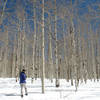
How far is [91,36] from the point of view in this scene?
2384 centimetres

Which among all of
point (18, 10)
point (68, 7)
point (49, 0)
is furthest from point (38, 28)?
point (68, 7)

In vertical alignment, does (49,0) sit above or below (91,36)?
above

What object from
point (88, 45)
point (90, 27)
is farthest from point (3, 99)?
point (88, 45)

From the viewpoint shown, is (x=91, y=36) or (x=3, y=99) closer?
(x=3, y=99)

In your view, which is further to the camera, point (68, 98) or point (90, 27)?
point (90, 27)

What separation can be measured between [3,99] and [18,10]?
505 inches

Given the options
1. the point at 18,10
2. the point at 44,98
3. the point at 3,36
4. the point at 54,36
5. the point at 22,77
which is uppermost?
the point at 18,10

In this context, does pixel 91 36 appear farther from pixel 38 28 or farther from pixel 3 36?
pixel 3 36

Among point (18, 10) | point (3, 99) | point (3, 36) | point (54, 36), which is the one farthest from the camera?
point (3, 36)

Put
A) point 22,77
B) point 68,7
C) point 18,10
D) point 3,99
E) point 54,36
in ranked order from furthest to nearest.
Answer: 1. point 18,10
2. point 54,36
3. point 68,7
4. point 22,77
5. point 3,99

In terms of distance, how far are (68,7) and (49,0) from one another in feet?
7.60

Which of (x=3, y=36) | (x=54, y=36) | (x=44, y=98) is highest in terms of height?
(x=3, y=36)

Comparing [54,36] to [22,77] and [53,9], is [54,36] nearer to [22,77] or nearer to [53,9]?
[53,9]

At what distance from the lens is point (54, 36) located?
12.6m
